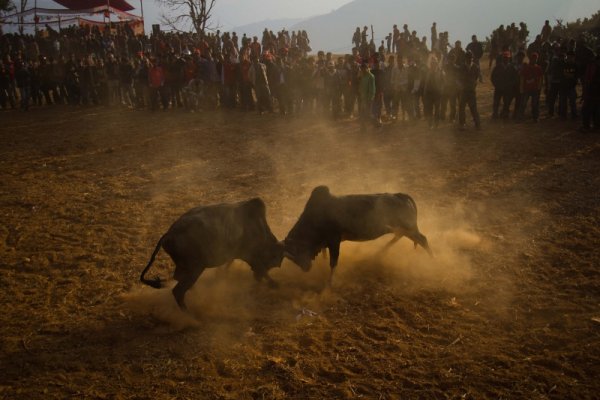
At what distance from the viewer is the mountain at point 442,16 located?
137m

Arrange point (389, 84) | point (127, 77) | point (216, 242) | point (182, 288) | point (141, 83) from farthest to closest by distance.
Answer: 1. point (127, 77)
2. point (141, 83)
3. point (389, 84)
4. point (216, 242)
5. point (182, 288)

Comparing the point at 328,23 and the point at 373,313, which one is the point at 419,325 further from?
the point at 328,23

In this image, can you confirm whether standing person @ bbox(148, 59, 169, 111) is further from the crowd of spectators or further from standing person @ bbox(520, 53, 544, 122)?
standing person @ bbox(520, 53, 544, 122)

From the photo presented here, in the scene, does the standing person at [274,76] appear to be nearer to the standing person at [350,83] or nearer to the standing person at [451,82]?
the standing person at [350,83]

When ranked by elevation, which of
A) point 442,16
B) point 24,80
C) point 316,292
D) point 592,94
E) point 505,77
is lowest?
point 316,292

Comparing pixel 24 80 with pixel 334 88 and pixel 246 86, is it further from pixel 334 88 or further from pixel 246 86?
pixel 334 88

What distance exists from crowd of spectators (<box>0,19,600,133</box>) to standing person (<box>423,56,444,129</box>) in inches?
1.2

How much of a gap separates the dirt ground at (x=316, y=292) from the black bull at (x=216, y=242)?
1.39 ft

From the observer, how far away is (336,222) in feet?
20.6

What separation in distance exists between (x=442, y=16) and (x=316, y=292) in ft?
574

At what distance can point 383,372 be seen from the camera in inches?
179

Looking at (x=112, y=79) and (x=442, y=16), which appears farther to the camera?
(x=442, y=16)

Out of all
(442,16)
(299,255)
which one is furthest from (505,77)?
(442,16)

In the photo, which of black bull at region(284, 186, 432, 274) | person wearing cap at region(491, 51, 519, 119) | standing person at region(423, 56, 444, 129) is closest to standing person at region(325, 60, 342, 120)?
standing person at region(423, 56, 444, 129)
